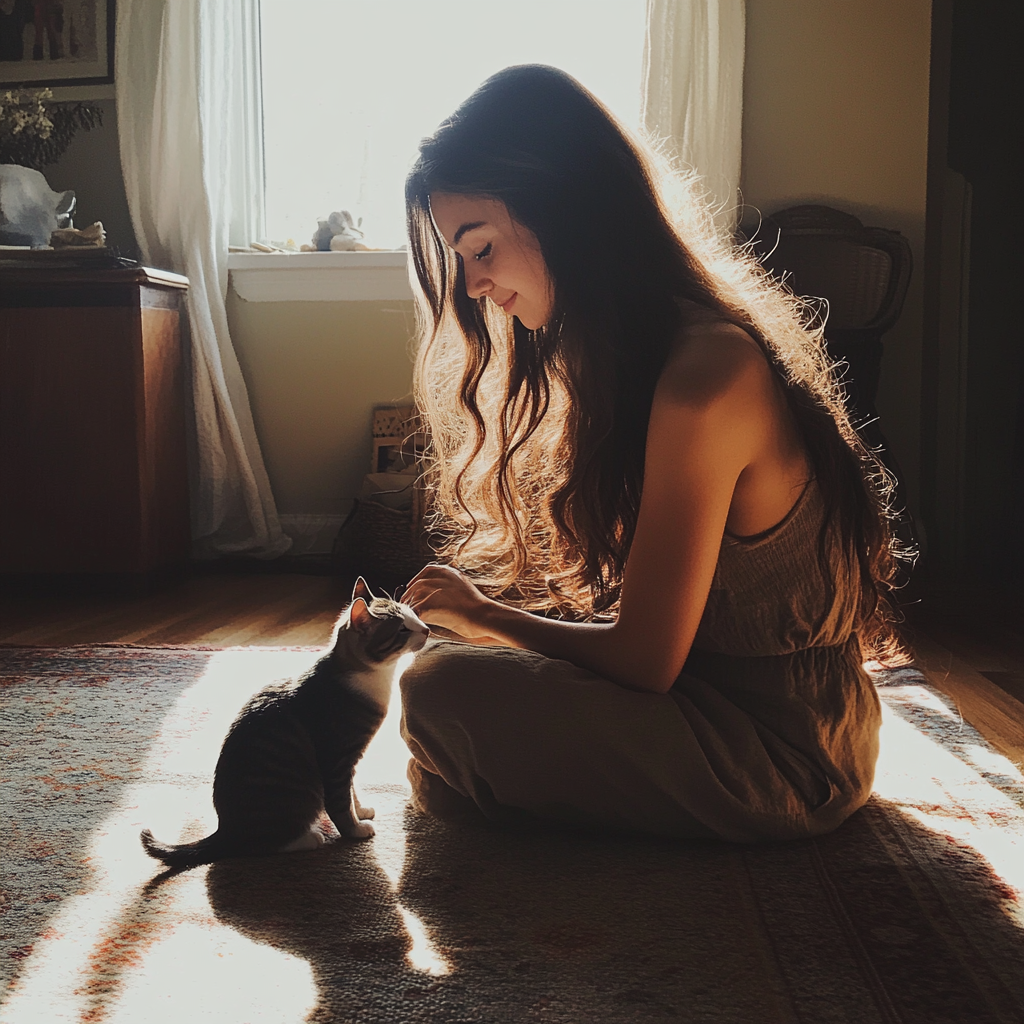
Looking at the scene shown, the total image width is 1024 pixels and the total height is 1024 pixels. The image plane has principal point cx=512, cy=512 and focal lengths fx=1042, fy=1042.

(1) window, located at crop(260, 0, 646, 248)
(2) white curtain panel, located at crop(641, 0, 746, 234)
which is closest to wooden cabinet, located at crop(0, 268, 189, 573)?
(1) window, located at crop(260, 0, 646, 248)

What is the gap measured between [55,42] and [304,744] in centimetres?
319

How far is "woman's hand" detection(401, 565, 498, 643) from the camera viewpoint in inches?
52.4

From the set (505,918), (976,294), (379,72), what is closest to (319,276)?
(379,72)

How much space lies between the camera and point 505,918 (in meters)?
1.09

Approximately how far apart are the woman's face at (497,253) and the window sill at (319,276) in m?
2.21

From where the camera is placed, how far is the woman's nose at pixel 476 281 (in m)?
1.31

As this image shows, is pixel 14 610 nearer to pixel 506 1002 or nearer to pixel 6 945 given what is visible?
pixel 6 945

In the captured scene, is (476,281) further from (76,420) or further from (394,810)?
(76,420)

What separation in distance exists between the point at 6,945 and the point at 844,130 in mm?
3175

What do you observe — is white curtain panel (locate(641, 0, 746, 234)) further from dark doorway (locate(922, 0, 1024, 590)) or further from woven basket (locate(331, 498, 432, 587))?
woven basket (locate(331, 498, 432, 587))

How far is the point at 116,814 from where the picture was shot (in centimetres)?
140

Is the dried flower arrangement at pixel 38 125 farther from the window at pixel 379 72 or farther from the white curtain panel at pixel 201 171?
the window at pixel 379 72

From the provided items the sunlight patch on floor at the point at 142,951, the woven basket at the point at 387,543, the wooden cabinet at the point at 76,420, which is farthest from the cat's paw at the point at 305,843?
the wooden cabinet at the point at 76,420

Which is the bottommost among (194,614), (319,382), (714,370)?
(194,614)
